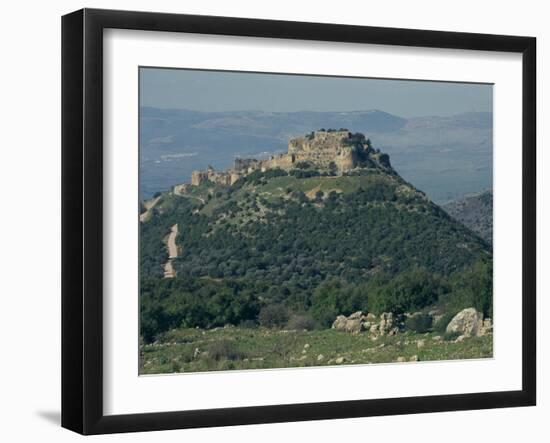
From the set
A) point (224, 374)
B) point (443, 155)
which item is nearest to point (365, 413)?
point (224, 374)

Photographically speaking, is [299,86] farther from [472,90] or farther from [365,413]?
[365,413]

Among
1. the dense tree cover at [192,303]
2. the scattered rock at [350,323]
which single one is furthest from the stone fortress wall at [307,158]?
the scattered rock at [350,323]

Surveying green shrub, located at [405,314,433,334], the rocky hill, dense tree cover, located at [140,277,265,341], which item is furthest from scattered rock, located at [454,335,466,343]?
dense tree cover, located at [140,277,265,341]

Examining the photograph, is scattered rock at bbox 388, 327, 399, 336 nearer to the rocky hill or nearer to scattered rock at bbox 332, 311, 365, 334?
scattered rock at bbox 332, 311, 365, 334

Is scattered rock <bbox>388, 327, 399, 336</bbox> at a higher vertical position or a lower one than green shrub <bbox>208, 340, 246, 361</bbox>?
higher

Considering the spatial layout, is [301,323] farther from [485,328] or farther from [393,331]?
[485,328]

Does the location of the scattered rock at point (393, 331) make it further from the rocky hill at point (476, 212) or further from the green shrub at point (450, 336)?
the rocky hill at point (476, 212)

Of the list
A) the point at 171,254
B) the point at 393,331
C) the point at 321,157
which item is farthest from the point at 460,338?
the point at 171,254
